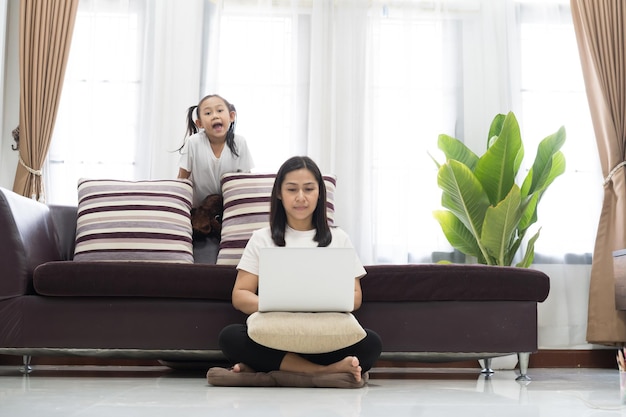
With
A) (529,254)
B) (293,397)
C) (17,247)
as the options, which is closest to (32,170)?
(17,247)

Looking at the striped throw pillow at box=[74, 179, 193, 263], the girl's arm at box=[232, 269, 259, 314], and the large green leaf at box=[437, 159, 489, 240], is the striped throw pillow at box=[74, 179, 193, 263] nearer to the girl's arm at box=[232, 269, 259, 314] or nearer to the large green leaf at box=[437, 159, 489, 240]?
the girl's arm at box=[232, 269, 259, 314]

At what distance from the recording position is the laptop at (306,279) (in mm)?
2146

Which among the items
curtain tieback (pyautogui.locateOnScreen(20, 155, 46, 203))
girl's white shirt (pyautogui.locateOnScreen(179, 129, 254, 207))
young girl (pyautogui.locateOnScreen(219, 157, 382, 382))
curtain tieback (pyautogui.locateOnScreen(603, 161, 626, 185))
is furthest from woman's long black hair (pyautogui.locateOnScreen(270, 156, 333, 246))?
curtain tieback (pyautogui.locateOnScreen(603, 161, 626, 185))

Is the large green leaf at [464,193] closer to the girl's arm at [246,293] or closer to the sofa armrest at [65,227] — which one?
the girl's arm at [246,293]

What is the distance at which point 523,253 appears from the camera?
3.80m

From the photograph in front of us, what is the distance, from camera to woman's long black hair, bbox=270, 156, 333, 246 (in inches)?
96.7

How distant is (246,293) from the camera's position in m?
2.40

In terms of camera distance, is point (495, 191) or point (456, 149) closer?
point (495, 191)

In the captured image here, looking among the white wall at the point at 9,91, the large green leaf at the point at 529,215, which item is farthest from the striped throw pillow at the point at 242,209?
the white wall at the point at 9,91

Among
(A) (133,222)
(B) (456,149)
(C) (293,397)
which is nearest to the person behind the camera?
(C) (293,397)

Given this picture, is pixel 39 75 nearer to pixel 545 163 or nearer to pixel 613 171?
pixel 545 163

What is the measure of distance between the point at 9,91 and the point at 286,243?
7.03ft

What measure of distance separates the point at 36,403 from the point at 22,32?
254 centimetres

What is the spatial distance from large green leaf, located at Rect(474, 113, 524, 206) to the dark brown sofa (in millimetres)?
981
